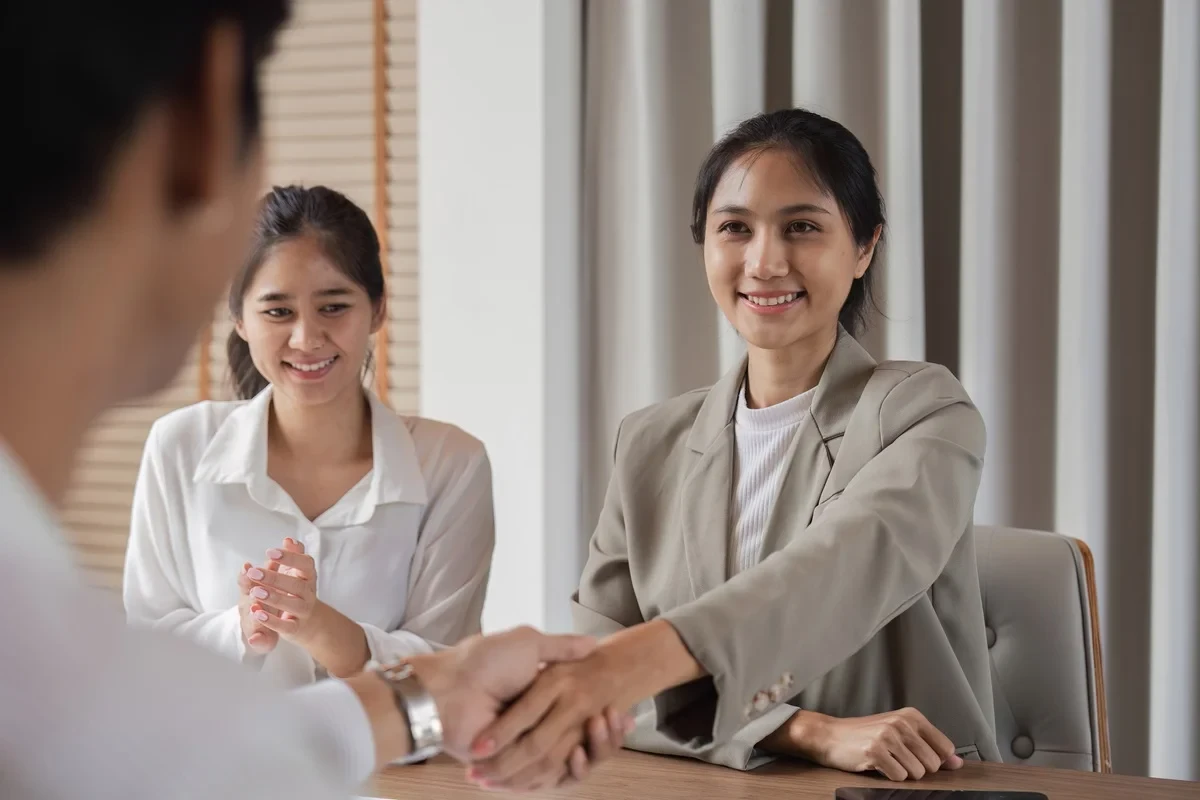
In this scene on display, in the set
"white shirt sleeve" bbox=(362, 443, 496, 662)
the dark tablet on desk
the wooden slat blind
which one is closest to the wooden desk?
the dark tablet on desk

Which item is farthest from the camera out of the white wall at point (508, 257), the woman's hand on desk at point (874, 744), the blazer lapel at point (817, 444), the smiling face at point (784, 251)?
the white wall at point (508, 257)

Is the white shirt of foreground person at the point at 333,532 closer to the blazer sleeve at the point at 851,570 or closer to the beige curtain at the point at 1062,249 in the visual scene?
the blazer sleeve at the point at 851,570

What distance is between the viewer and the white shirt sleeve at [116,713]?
473 mm

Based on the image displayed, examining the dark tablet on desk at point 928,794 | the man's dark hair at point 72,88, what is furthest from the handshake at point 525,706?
the man's dark hair at point 72,88

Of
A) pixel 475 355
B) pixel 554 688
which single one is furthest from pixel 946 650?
pixel 475 355

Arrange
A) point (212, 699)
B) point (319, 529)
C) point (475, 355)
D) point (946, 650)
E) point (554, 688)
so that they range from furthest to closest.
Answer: point (475, 355)
point (319, 529)
point (946, 650)
point (554, 688)
point (212, 699)

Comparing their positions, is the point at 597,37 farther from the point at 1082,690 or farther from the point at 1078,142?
the point at 1082,690

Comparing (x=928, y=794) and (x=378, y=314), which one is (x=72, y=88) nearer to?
(x=928, y=794)

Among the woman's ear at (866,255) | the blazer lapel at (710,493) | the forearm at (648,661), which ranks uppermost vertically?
the woman's ear at (866,255)

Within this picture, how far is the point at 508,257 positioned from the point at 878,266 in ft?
2.74

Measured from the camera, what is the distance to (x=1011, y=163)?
2457mm

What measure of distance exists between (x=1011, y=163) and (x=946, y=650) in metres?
1.23

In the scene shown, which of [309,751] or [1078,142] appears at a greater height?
[1078,142]

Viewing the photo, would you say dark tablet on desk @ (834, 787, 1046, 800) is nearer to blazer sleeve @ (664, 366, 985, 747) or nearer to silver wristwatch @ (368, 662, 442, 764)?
blazer sleeve @ (664, 366, 985, 747)
